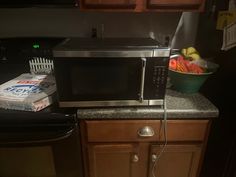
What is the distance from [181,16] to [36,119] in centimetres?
115

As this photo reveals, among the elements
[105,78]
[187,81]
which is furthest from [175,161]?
[105,78]

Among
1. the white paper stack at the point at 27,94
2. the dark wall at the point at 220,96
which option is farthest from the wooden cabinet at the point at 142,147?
the white paper stack at the point at 27,94

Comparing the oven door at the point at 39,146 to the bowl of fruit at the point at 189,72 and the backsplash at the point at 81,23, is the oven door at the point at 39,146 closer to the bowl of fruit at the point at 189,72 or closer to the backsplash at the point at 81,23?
the bowl of fruit at the point at 189,72

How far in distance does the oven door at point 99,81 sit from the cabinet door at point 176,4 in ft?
1.20

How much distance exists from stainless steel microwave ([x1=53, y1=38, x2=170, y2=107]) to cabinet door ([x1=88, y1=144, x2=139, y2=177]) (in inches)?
9.9

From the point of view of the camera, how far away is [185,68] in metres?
0.98

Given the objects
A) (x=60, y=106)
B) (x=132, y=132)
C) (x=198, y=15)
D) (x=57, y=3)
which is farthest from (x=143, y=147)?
(x=198, y=15)

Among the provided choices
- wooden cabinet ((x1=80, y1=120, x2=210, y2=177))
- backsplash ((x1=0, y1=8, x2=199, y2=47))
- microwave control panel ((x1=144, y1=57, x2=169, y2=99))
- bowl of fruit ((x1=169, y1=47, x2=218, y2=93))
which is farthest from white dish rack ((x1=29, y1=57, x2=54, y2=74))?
bowl of fruit ((x1=169, y1=47, x2=218, y2=93))

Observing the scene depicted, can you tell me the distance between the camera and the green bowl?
3.07 feet

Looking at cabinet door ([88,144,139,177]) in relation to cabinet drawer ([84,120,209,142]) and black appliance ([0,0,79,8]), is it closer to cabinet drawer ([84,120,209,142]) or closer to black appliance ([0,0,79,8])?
cabinet drawer ([84,120,209,142])

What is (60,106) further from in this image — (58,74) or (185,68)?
(185,68)

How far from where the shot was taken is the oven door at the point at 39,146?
82 cm

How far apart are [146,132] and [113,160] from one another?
0.26 meters

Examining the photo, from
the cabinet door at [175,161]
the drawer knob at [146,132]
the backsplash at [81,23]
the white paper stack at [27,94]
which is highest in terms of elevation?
the backsplash at [81,23]
